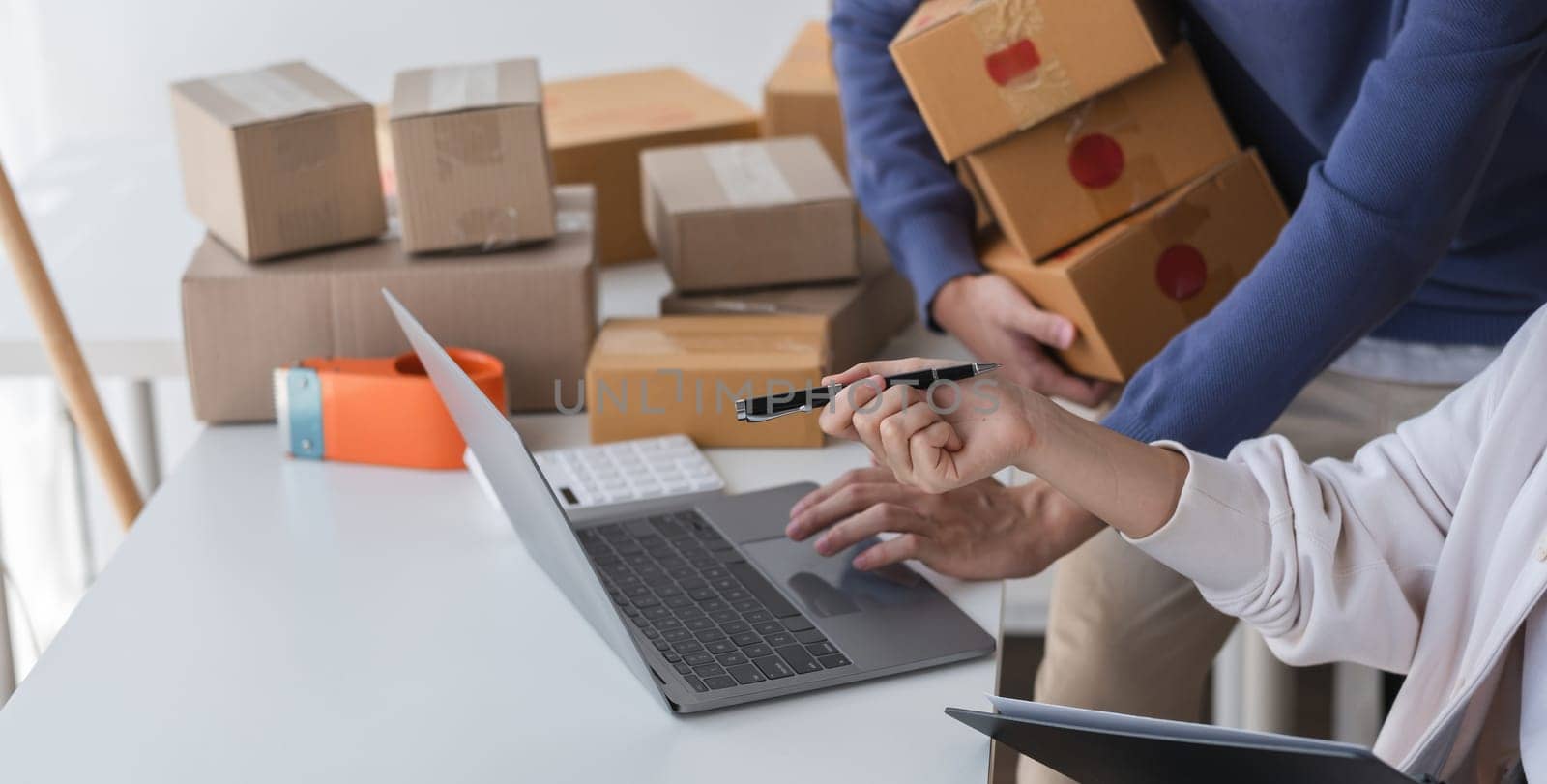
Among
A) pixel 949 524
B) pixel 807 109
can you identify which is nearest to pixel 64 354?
pixel 949 524

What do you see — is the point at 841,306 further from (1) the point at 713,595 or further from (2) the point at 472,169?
(1) the point at 713,595

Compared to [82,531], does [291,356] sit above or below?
above

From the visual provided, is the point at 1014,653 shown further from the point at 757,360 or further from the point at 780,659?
the point at 780,659

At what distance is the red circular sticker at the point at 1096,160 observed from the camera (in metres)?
1.43

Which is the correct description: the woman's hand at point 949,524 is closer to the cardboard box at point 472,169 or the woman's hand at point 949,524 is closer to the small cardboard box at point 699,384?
the small cardboard box at point 699,384

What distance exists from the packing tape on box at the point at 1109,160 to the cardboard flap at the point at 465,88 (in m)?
0.53

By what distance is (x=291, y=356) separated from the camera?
4.83 ft

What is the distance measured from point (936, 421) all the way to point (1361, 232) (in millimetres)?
462

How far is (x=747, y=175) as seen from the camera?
170 cm

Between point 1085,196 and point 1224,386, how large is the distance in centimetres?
29

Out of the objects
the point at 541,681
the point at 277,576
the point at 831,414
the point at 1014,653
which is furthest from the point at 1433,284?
the point at 1014,653

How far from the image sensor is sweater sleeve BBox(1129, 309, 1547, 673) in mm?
1008

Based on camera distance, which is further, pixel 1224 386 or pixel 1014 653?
pixel 1014 653

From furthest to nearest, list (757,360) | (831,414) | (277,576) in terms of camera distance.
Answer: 1. (757,360)
2. (277,576)
3. (831,414)
